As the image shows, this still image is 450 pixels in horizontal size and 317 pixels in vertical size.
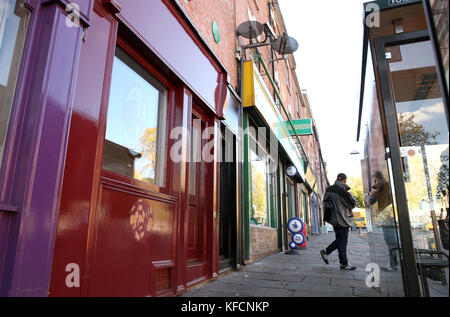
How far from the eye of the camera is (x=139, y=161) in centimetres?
318

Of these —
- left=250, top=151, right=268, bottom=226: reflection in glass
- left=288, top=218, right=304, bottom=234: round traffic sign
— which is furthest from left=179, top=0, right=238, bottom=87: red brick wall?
left=288, top=218, right=304, bottom=234: round traffic sign

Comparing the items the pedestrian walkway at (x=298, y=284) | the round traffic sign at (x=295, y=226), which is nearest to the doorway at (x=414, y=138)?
the pedestrian walkway at (x=298, y=284)

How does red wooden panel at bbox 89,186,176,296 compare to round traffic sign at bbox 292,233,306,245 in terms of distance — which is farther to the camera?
round traffic sign at bbox 292,233,306,245

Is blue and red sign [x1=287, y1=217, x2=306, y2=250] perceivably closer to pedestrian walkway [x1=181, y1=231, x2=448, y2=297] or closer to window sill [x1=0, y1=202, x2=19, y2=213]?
pedestrian walkway [x1=181, y1=231, x2=448, y2=297]

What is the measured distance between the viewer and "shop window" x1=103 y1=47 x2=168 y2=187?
2883 millimetres

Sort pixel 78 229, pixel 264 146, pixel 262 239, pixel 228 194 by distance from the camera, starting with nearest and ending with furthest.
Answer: pixel 78 229, pixel 228 194, pixel 262 239, pixel 264 146

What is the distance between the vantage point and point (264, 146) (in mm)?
8242

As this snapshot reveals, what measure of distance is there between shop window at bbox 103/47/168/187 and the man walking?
354 cm

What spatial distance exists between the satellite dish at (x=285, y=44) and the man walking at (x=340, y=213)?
4190 millimetres

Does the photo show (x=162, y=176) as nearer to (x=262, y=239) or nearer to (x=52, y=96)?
(x=52, y=96)

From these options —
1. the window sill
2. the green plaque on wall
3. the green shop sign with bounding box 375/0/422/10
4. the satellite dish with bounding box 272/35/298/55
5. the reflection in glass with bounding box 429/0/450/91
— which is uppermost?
the satellite dish with bounding box 272/35/298/55

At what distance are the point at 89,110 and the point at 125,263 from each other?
1313mm

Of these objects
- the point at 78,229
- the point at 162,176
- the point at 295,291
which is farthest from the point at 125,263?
the point at 295,291

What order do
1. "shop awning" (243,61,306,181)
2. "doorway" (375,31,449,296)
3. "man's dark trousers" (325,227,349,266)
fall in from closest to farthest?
"doorway" (375,31,449,296) → "man's dark trousers" (325,227,349,266) → "shop awning" (243,61,306,181)
